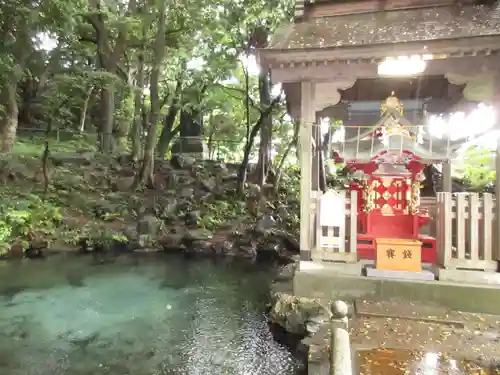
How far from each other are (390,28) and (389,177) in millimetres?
2890

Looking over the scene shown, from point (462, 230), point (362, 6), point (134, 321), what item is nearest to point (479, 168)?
point (362, 6)

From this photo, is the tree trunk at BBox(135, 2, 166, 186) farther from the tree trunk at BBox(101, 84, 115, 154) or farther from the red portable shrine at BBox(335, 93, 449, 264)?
the red portable shrine at BBox(335, 93, 449, 264)

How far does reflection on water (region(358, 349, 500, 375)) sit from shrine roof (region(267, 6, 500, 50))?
4825mm

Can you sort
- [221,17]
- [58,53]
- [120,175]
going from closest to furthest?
[221,17], [58,53], [120,175]

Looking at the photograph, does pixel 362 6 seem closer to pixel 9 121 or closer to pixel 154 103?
pixel 154 103

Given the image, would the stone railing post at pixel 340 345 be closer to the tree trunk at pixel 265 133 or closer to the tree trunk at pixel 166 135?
the tree trunk at pixel 265 133

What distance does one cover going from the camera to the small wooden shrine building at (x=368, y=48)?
6.71 m

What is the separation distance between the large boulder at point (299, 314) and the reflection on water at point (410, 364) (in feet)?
4.17

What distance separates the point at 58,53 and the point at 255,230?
1291 cm

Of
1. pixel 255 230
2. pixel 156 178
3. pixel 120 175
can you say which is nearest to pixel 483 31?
pixel 255 230

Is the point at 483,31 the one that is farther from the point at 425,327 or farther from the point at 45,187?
the point at 45,187

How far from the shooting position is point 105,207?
58.2 ft

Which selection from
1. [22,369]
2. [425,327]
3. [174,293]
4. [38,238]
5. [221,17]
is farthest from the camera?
[221,17]

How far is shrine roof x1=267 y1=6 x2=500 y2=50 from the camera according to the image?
22.6ft
